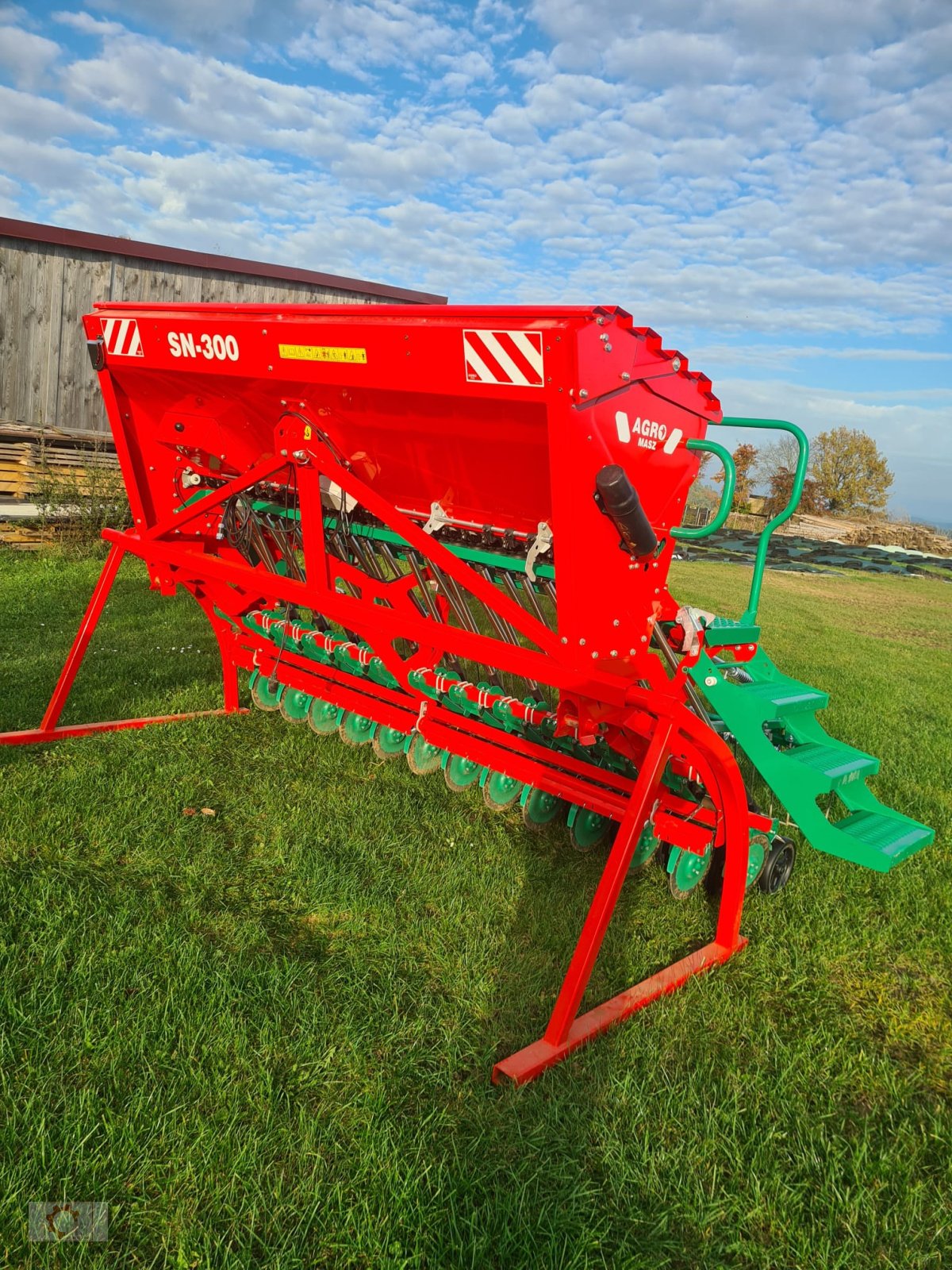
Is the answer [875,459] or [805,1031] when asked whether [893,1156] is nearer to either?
[805,1031]

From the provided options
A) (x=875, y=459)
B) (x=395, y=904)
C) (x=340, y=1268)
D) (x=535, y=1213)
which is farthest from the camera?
(x=875, y=459)

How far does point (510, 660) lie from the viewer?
3.10m

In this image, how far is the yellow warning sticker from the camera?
3062 millimetres

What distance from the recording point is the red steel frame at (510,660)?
275 cm

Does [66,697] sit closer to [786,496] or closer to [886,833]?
[886,833]

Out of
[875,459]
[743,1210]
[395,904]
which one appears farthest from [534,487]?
[875,459]

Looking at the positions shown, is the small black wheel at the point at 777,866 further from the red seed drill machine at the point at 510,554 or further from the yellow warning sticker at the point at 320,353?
the yellow warning sticker at the point at 320,353

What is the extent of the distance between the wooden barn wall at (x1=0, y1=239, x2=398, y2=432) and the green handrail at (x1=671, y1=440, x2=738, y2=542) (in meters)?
7.74

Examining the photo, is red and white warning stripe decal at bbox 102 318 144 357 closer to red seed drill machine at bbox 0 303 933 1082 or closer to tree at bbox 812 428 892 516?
red seed drill machine at bbox 0 303 933 1082

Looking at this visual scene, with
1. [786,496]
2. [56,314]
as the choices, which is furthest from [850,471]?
[56,314]

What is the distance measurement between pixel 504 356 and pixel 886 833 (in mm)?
2284

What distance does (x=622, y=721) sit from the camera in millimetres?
3070

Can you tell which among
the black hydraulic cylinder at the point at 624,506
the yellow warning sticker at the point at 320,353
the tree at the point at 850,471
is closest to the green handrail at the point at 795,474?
the black hydraulic cylinder at the point at 624,506

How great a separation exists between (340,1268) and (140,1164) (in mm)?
559
